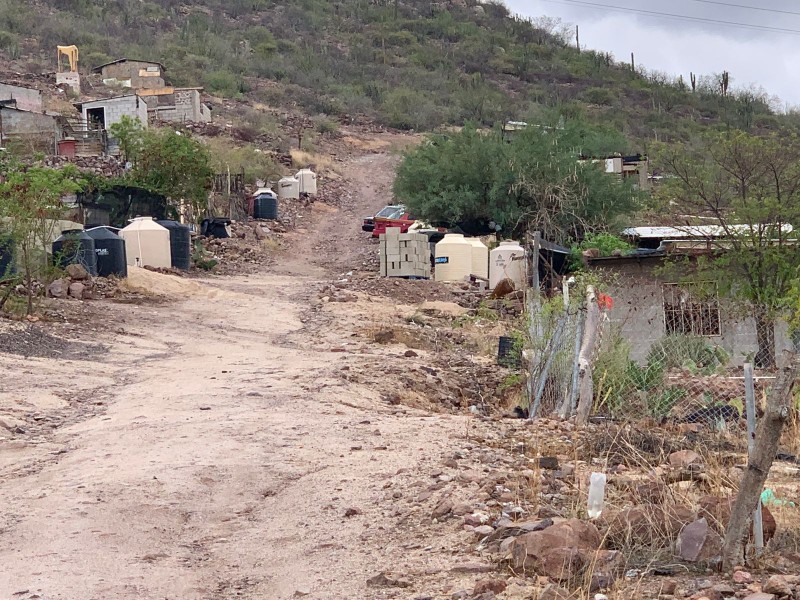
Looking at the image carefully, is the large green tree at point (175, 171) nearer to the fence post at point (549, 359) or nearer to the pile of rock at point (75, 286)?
the pile of rock at point (75, 286)

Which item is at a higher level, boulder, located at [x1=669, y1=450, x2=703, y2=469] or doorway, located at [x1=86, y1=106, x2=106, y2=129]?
doorway, located at [x1=86, y1=106, x2=106, y2=129]

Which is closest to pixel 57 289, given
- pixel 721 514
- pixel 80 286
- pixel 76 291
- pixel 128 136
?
pixel 76 291

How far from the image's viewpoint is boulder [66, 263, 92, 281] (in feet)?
66.6

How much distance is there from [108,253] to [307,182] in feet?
62.7

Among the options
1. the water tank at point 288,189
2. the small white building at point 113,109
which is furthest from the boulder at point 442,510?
the small white building at point 113,109

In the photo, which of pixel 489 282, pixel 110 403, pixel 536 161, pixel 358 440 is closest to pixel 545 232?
pixel 536 161

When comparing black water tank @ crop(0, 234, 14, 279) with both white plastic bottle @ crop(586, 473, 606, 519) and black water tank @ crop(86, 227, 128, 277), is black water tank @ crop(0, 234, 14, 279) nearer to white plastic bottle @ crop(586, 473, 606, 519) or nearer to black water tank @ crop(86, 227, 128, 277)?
black water tank @ crop(86, 227, 128, 277)

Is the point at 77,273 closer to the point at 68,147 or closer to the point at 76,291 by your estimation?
the point at 76,291

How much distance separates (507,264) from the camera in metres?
23.7

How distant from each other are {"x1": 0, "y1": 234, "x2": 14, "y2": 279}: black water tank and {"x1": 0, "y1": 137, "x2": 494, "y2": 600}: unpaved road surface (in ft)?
11.0

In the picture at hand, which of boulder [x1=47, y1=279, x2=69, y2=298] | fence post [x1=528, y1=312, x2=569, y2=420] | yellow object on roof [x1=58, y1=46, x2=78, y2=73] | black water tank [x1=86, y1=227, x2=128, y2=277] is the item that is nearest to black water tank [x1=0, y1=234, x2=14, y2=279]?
boulder [x1=47, y1=279, x2=69, y2=298]

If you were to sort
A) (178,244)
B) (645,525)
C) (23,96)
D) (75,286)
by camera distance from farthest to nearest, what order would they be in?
1. (23,96)
2. (178,244)
3. (75,286)
4. (645,525)

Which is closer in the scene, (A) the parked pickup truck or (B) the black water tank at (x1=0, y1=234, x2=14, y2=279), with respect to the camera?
(B) the black water tank at (x1=0, y1=234, x2=14, y2=279)

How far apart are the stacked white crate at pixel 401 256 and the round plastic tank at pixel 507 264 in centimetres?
188
